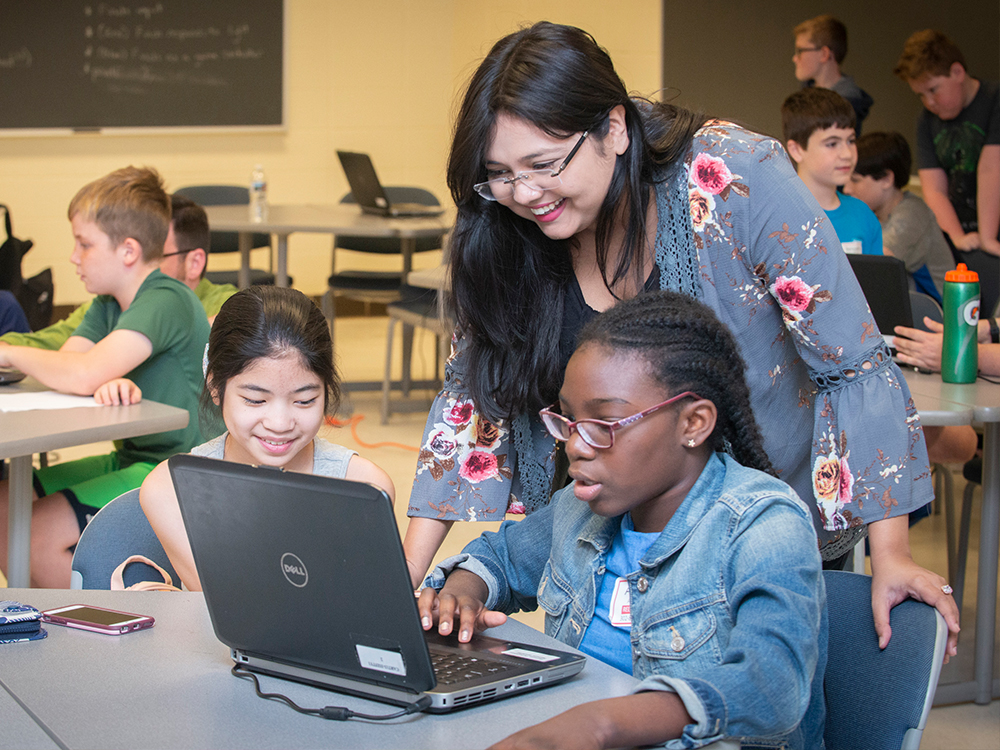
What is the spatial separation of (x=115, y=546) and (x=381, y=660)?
2.76 feet

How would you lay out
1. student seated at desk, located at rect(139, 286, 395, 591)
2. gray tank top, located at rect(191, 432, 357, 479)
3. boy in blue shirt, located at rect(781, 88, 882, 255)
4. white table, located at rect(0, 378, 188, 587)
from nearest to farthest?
student seated at desk, located at rect(139, 286, 395, 591)
gray tank top, located at rect(191, 432, 357, 479)
white table, located at rect(0, 378, 188, 587)
boy in blue shirt, located at rect(781, 88, 882, 255)

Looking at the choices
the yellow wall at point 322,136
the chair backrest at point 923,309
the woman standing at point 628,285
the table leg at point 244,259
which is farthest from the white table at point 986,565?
the yellow wall at point 322,136

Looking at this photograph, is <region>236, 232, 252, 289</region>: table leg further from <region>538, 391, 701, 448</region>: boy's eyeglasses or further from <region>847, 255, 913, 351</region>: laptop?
<region>538, 391, 701, 448</region>: boy's eyeglasses

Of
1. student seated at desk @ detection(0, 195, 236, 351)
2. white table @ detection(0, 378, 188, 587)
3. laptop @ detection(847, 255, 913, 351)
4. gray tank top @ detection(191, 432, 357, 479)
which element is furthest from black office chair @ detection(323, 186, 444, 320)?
gray tank top @ detection(191, 432, 357, 479)

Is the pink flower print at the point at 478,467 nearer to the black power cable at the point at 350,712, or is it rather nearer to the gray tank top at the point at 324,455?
the gray tank top at the point at 324,455

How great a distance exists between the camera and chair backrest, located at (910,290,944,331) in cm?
305

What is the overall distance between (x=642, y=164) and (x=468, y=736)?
0.80 m

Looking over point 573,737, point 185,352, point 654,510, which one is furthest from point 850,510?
point 185,352

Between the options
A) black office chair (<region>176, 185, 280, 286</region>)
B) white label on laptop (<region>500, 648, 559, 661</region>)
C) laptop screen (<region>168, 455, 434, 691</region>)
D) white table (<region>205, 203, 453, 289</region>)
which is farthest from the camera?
black office chair (<region>176, 185, 280, 286</region>)

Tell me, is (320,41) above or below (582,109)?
above

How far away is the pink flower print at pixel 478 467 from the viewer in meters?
1.60

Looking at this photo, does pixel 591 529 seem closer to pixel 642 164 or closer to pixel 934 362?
pixel 642 164

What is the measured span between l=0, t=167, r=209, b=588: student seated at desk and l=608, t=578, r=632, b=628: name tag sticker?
57.7 inches

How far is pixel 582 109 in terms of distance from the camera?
138cm
